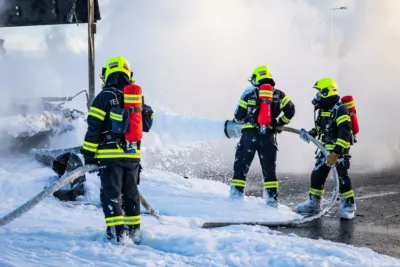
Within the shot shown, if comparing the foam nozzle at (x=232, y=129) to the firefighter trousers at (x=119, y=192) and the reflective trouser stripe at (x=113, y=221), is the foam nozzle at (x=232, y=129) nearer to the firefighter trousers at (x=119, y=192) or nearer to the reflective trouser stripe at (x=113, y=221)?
the firefighter trousers at (x=119, y=192)

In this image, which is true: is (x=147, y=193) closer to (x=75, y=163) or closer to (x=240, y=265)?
(x=75, y=163)

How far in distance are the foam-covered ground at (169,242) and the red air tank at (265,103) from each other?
1307mm

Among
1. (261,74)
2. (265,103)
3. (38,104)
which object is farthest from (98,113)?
(38,104)

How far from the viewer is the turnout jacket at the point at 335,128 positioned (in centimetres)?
677

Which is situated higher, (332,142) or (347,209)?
(332,142)

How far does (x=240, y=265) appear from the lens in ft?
13.3

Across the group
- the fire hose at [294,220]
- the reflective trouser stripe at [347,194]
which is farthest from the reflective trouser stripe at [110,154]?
the reflective trouser stripe at [347,194]

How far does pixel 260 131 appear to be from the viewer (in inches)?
282

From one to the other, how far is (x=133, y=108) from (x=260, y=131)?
10.0ft

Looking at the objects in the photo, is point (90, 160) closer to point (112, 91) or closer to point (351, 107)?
point (112, 91)

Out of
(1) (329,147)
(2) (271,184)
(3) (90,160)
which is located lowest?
(2) (271,184)

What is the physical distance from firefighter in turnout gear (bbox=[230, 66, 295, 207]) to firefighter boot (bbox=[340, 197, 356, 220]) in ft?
3.25

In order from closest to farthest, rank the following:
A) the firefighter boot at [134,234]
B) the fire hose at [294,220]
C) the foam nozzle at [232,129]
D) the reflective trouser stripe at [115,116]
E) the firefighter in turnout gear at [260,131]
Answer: the reflective trouser stripe at [115,116]
the firefighter boot at [134,234]
the fire hose at [294,220]
the firefighter in turnout gear at [260,131]
the foam nozzle at [232,129]

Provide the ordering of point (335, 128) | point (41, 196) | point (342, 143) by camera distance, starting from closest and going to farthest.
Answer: point (41, 196)
point (342, 143)
point (335, 128)
